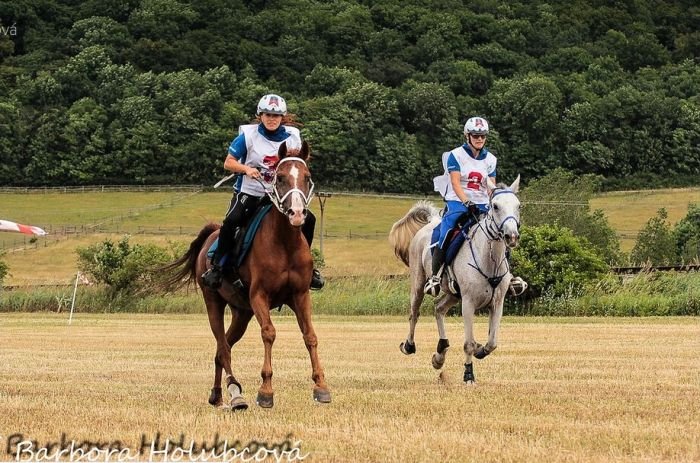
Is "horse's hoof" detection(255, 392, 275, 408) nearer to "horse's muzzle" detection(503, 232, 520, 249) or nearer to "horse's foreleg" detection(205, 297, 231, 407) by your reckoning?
"horse's foreleg" detection(205, 297, 231, 407)

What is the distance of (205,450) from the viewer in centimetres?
974

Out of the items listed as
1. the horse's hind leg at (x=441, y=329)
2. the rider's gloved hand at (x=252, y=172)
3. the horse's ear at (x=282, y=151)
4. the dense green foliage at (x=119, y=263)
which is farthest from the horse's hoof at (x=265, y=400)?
the dense green foliage at (x=119, y=263)

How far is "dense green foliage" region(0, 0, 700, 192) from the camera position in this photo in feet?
449

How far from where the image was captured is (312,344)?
12.8 m

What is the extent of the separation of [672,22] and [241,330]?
589 ft

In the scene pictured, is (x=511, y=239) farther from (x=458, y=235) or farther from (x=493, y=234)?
(x=458, y=235)

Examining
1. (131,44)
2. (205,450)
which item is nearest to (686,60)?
(131,44)

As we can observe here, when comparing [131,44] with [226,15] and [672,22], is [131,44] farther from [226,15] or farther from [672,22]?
[672,22]

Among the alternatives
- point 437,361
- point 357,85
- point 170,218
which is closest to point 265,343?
point 437,361

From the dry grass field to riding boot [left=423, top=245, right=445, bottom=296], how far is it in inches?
47.2

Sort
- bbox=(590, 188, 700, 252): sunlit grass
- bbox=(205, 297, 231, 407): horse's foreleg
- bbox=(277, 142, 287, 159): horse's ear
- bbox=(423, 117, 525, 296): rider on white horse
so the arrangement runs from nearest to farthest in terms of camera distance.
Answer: bbox=(277, 142, 287, 159): horse's ear → bbox=(205, 297, 231, 407): horse's foreleg → bbox=(423, 117, 525, 296): rider on white horse → bbox=(590, 188, 700, 252): sunlit grass

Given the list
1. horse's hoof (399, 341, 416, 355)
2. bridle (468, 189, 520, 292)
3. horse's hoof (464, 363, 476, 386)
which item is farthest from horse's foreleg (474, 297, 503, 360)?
horse's hoof (399, 341, 416, 355)

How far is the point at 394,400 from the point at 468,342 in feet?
11.3

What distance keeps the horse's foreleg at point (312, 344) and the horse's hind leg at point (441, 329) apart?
15.3 ft
